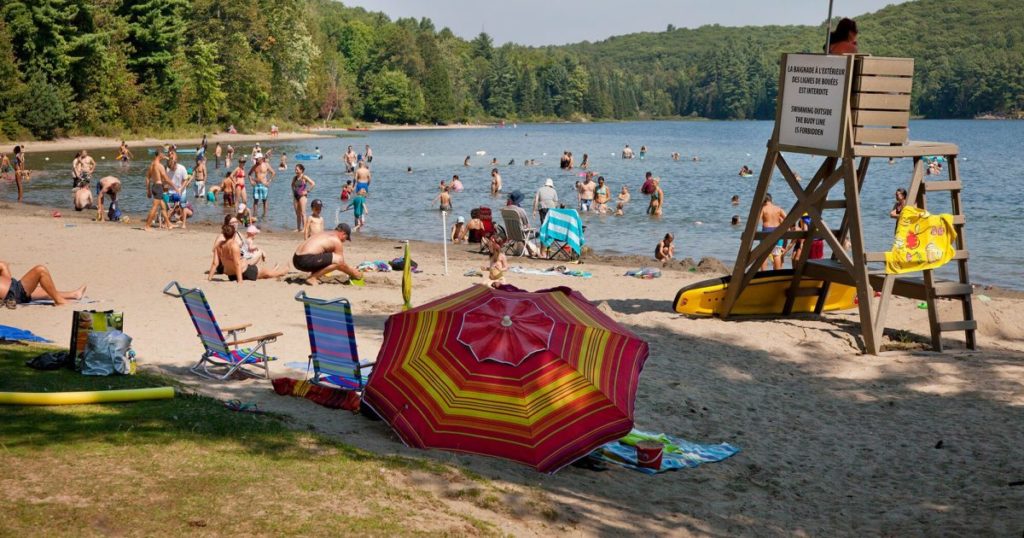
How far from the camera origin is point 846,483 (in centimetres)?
691

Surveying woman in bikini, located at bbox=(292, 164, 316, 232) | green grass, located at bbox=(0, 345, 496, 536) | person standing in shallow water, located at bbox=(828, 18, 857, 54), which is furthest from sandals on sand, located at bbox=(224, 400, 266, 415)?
woman in bikini, located at bbox=(292, 164, 316, 232)

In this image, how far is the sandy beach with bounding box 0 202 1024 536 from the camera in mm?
5973

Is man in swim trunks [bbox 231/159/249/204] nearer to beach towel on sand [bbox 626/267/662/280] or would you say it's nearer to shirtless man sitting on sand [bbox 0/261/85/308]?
beach towel on sand [bbox 626/267/662/280]

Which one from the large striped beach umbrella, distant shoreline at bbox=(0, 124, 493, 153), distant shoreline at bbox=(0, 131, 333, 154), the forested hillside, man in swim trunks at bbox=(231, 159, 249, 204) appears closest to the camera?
the large striped beach umbrella

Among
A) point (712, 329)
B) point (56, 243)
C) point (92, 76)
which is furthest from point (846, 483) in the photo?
point (92, 76)

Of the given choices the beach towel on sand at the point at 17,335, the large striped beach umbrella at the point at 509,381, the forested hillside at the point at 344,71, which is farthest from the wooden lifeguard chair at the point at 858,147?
the forested hillside at the point at 344,71

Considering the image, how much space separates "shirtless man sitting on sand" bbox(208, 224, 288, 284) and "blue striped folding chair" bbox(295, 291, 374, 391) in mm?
5954

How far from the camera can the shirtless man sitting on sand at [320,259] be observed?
13.6 m

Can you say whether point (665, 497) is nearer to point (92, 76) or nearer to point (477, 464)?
point (477, 464)

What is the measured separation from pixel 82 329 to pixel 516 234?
11.6 m

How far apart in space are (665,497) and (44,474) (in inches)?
134

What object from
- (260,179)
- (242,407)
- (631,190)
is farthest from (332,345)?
(631,190)

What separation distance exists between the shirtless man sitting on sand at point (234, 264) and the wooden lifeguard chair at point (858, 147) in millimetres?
6540

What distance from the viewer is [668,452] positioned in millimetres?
7082
